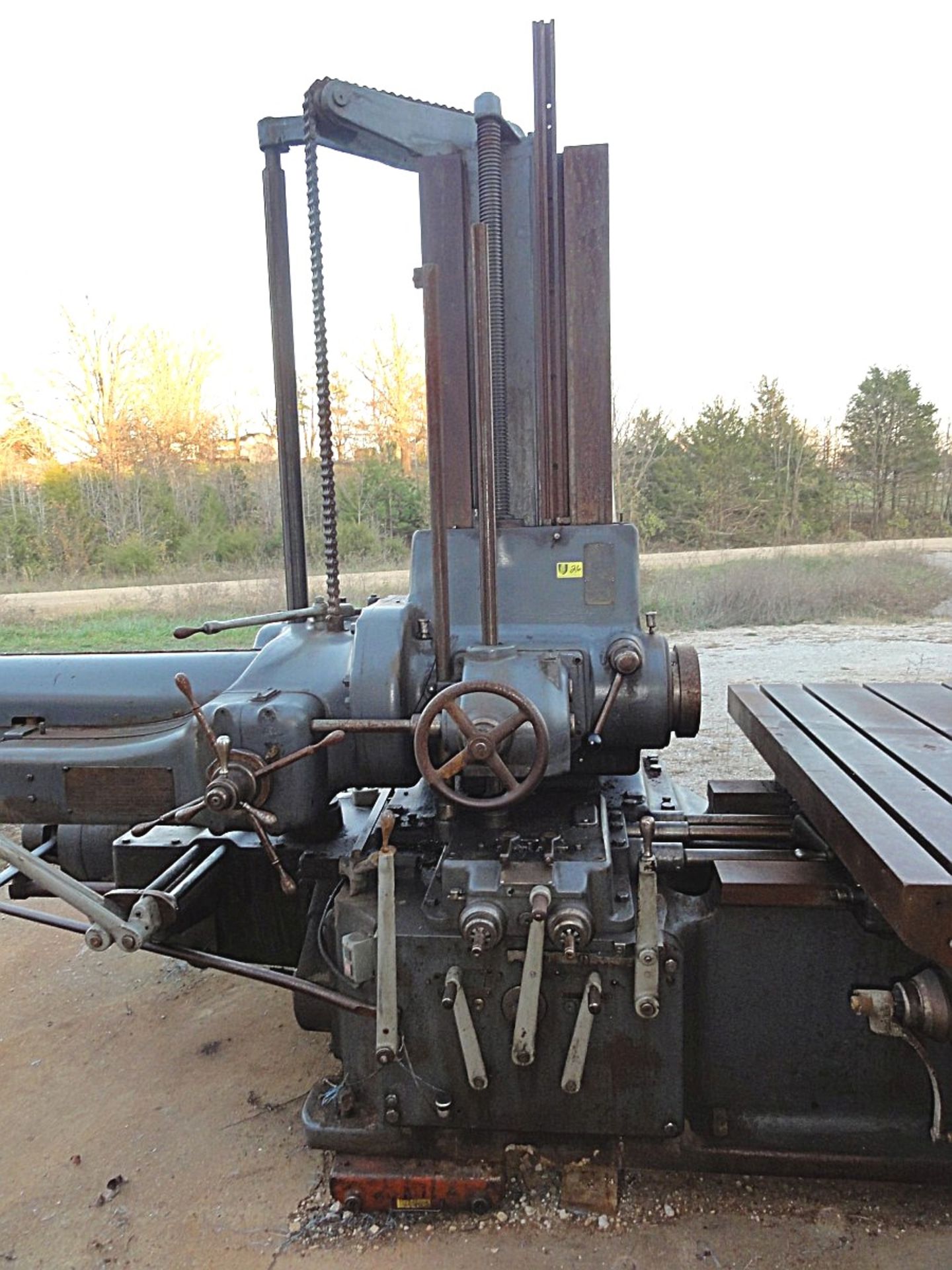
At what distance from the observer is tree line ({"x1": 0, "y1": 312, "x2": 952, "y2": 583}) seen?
587 inches

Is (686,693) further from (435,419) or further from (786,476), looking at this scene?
(786,476)

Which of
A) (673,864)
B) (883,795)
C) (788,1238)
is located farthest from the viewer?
(673,864)

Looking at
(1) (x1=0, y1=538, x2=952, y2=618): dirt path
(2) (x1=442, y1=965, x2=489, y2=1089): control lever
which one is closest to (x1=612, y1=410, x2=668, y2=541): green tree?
(1) (x1=0, y1=538, x2=952, y2=618): dirt path

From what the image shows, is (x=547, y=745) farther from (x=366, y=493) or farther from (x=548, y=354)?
(x=366, y=493)

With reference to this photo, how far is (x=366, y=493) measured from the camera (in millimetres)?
11883

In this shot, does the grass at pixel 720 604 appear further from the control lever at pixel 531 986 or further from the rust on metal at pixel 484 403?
the control lever at pixel 531 986

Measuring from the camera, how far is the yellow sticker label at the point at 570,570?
236 cm

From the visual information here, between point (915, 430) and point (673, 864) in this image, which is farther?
point (915, 430)

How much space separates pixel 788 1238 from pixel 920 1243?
290 mm

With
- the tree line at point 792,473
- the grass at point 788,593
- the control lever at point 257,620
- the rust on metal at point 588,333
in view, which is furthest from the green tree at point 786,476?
the control lever at point 257,620

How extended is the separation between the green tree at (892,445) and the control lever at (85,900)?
21207 millimetres

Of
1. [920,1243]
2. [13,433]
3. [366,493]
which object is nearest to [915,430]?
[366,493]

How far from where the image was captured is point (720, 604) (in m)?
12.3

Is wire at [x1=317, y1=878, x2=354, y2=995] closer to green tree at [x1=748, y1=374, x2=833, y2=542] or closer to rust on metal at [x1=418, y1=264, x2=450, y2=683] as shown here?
rust on metal at [x1=418, y1=264, x2=450, y2=683]
